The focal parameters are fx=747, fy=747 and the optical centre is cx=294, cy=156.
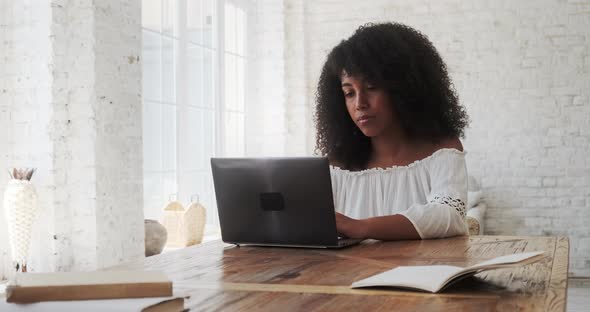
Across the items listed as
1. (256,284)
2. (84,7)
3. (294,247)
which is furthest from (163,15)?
(256,284)

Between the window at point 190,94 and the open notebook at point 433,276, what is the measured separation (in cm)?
432

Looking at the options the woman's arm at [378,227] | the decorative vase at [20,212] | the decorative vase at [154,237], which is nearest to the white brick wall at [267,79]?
the decorative vase at [154,237]

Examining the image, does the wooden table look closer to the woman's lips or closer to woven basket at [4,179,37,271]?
the woman's lips

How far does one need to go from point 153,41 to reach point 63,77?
4.66ft

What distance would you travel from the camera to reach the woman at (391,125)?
2.57 metres

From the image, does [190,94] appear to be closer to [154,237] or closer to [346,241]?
[154,237]

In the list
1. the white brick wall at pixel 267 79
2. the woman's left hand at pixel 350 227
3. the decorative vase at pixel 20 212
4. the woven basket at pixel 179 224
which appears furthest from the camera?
the white brick wall at pixel 267 79

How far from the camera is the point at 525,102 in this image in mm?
6996

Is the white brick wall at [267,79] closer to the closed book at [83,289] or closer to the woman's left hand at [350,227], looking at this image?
the woman's left hand at [350,227]

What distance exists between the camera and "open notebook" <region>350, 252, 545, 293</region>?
1.27 meters

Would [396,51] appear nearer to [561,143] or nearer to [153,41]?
[153,41]

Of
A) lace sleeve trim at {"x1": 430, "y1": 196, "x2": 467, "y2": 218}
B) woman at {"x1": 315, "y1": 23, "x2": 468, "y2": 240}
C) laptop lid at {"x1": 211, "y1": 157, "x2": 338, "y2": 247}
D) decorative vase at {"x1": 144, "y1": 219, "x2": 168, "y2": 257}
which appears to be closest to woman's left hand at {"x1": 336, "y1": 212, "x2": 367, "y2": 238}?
laptop lid at {"x1": 211, "y1": 157, "x2": 338, "y2": 247}

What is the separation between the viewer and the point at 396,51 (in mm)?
2627

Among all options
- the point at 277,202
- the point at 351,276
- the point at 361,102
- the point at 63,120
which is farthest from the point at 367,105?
the point at 63,120
